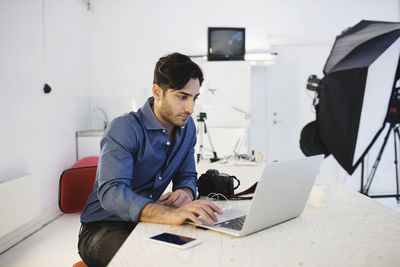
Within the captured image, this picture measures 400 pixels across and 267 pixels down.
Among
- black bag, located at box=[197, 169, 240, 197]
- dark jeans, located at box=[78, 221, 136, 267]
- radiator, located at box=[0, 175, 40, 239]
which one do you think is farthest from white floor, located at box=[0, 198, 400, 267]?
black bag, located at box=[197, 169, 240, 197]

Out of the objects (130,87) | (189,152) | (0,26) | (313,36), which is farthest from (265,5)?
(189,152)

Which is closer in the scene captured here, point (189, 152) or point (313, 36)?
point (189, 152)

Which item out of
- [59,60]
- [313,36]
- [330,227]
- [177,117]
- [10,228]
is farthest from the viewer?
[313,36]

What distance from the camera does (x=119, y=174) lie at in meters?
1.05

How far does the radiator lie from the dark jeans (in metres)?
1.58

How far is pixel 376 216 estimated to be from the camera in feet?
3.38

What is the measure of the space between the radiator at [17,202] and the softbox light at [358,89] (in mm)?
2424

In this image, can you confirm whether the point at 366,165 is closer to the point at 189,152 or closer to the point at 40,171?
the point at 189,152

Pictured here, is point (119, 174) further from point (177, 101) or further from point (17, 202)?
point (17, 202)

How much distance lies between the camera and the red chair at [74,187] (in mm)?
1381

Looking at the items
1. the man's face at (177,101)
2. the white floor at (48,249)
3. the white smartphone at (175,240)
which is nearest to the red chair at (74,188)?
the man's face at (177,101)

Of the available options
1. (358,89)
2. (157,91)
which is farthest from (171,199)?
(358,89)

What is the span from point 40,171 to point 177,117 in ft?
8.11

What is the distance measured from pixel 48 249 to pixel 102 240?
177 cm
